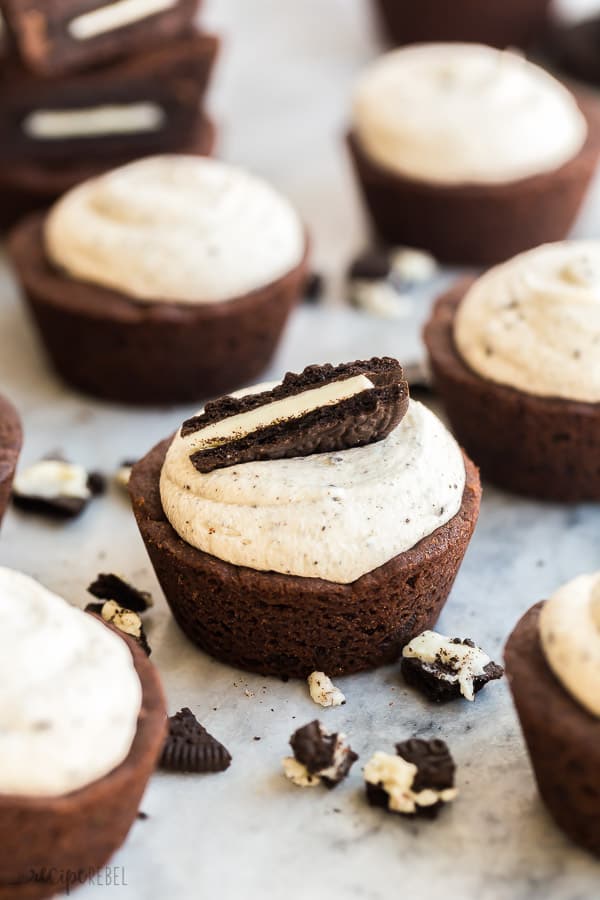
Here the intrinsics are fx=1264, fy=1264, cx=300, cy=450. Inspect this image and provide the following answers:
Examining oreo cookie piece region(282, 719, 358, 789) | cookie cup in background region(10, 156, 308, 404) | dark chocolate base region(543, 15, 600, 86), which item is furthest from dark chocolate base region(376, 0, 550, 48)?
oreo cookie piece region(282, 719, 358, 789)

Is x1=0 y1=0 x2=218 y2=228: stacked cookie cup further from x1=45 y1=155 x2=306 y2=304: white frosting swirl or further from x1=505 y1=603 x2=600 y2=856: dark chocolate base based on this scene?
x1=505 y1=603 x2=600 y2=856: dark chocolate base

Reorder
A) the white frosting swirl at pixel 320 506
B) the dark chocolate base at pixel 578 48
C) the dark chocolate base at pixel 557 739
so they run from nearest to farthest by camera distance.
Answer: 1. the dark chocolate base at pixel 557 739
2. the white frosting swirl at pixel 320 506
3. the dark chocolate base at pixel 578 48

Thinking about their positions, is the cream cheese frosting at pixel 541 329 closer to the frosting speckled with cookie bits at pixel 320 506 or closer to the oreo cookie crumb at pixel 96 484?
the frosting speckled with cookie bits at pixel 320 506

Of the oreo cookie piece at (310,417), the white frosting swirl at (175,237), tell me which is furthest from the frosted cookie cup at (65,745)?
the white frosting swirl at (175,237)

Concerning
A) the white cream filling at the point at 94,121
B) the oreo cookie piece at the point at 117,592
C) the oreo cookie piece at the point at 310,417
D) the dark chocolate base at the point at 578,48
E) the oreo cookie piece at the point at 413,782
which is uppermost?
the oreo cookie piece at the point at 310,417

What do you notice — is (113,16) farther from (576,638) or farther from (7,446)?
(576,638)

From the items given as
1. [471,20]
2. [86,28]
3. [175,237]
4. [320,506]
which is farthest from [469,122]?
[320,506]
